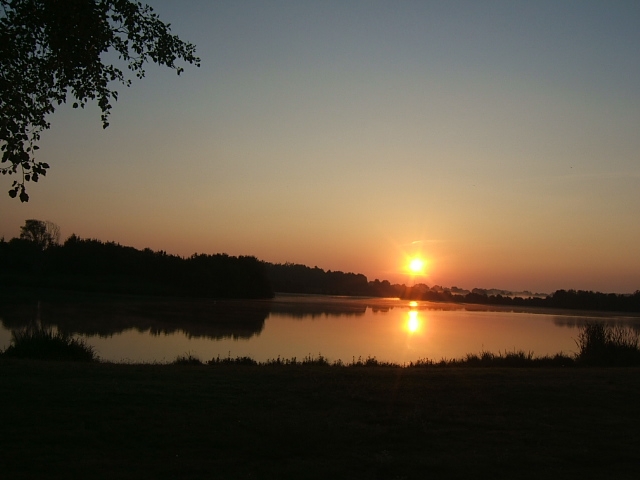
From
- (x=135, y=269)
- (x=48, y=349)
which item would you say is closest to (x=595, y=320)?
(x=48, y=349)

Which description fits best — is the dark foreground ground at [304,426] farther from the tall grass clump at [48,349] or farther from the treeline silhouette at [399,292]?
the treeline silhouette at [399,292]

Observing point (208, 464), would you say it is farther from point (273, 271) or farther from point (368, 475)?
point (273, 271)

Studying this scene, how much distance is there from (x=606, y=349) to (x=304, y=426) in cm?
1259

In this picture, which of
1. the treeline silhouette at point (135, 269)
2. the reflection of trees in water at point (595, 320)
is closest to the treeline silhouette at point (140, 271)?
the treeline silhouette at point (135, 269)

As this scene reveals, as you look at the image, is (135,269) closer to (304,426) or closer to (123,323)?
(123,323)

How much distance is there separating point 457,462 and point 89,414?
4047 mm

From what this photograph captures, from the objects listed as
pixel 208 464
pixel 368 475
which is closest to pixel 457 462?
pixel 368 475

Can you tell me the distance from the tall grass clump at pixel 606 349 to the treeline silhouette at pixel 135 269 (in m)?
49.7

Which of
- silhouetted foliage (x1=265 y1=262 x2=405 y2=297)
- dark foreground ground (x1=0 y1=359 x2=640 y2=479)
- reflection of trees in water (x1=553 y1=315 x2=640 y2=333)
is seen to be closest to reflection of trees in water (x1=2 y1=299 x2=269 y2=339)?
dark foreground ground (x1=0 y1=359 x2=640 y2=479)

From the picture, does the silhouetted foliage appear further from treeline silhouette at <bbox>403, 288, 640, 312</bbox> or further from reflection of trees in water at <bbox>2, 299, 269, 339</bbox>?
reflection of trees in water at <bbox>2, 299, 269, 339</bbox>

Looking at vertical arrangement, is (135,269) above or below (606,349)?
above

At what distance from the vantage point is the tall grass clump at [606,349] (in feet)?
50.6

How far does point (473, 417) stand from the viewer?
720 centimetres

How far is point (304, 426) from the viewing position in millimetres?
6441
